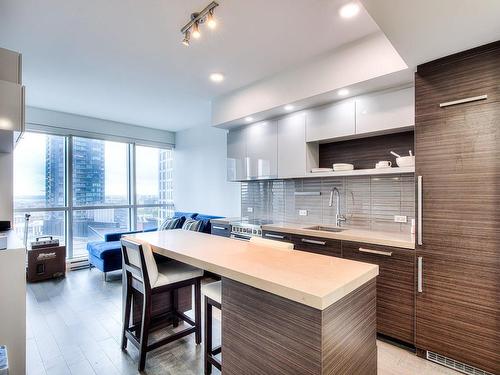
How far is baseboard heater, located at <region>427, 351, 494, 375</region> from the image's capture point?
6.29ft

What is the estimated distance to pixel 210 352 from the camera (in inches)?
74.4

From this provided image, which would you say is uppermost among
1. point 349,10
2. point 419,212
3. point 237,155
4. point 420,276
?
point 349,10

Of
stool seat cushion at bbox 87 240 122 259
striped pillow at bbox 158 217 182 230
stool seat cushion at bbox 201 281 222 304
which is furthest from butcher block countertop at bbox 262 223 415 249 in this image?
stool seat cushion at bbox 87 240 122 259

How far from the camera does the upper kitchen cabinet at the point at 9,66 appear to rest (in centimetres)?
211

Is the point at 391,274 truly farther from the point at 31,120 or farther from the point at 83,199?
the point at 31,120

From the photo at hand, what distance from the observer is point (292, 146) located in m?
3.36

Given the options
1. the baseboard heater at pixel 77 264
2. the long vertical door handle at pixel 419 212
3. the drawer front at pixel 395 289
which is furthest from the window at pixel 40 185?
the long vertical door handle at pixel 419 212

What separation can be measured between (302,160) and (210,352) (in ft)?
7.27

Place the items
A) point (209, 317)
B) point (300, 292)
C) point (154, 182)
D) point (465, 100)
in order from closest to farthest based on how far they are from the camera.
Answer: point (300, 292) < point (209, 317) < point (465, 100) < point (154, 182)

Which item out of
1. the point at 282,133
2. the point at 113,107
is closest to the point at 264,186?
the point at 282,133

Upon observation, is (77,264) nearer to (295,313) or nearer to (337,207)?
(337,207)

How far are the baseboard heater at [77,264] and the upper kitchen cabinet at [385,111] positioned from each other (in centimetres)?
506

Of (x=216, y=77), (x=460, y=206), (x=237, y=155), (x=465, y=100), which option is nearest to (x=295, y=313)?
(x=460, y=206)

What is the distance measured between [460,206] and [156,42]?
2902 mm
